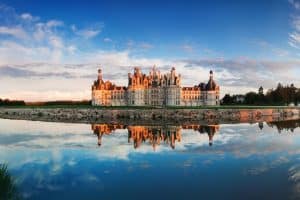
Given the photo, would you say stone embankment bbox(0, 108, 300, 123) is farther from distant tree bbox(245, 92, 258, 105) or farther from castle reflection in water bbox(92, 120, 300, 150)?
distant tree bbox(245, 92, 258, 105)

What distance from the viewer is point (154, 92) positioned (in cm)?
9962

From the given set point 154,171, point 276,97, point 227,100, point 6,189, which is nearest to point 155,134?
point 154,171

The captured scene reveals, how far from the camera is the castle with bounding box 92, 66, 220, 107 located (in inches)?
3915

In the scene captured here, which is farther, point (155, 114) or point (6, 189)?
point (155, 114)

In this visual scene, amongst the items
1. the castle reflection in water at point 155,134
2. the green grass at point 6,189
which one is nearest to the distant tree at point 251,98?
the castle reflection in water at point 155,134

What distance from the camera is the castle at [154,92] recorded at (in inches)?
3915

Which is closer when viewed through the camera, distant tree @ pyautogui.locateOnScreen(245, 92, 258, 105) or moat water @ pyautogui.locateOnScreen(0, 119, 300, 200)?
moat water @ pyautogui.locateOnScreen(0, 119, 300, 200)

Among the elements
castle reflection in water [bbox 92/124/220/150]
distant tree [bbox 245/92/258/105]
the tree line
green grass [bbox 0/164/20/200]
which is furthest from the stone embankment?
green grass [bbox 0/164/20/200]

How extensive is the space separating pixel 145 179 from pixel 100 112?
55.9 meters

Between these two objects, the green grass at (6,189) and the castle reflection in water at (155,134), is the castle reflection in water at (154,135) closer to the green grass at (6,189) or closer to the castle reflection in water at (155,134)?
the castle reflection in water at (155,134)

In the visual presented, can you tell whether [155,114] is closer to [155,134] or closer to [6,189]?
[155,134]

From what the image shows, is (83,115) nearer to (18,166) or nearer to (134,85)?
(134,85)

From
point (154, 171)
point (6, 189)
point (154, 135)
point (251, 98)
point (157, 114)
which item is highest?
point (251, 98)

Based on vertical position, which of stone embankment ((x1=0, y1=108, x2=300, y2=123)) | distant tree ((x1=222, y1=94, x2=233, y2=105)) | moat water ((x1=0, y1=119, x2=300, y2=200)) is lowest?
moat water ((x1=0, y1=119, x2=300, y2=200))
